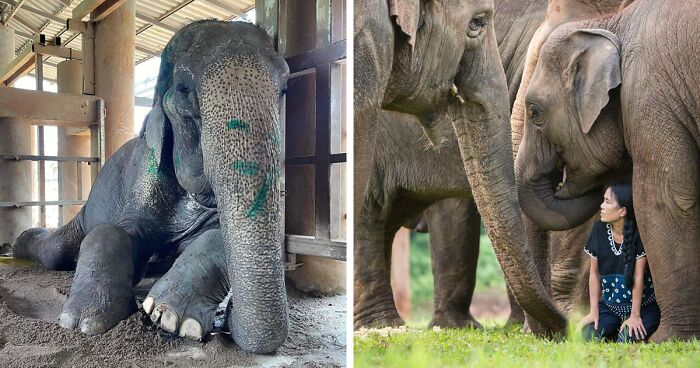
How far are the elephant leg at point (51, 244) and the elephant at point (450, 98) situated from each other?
491 millimetres

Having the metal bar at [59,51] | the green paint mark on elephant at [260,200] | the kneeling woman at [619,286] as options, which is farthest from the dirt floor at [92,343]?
the kneeling woman at [619,286]

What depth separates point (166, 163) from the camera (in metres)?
1.49

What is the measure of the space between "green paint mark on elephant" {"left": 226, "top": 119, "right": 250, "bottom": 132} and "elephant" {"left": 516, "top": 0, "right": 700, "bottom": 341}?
574mm

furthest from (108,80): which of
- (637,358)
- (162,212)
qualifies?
(637,358)

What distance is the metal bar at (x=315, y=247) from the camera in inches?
59.0

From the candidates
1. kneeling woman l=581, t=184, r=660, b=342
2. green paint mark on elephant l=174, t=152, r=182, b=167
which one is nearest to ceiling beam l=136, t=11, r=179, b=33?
green paint mark on elephant l=174, t=152, r=182, b=167

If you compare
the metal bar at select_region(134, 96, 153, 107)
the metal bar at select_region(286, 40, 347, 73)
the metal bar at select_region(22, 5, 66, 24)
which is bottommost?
the metal bar at select_region(134, 96, 153, 107)

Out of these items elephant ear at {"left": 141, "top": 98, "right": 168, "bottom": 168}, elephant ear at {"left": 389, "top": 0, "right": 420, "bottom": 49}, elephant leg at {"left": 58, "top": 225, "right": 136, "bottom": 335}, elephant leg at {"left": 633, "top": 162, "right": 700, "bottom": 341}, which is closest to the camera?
elephant ear at {"left": 389, "top": 0, "right": 420, "bottom": 49}

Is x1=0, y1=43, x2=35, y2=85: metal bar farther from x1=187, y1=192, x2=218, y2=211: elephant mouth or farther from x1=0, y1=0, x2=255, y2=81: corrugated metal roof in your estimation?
x1=187, y1=192, x2=218, y2=211: elephant mouth

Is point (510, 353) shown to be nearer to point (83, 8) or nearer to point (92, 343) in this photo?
point (92, 343)

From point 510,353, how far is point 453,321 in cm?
25

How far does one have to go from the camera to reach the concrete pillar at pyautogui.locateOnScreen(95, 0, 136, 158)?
1.25 meters

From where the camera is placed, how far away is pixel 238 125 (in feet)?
4.01

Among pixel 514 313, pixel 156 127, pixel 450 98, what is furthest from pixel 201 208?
pixel 514 313
